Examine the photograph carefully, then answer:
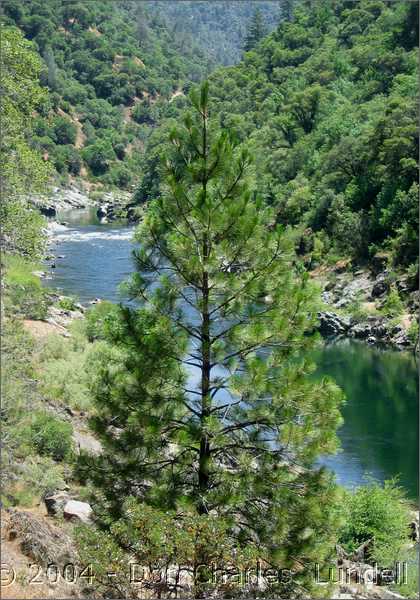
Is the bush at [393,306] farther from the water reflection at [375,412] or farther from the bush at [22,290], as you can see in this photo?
the bush at [22,290]

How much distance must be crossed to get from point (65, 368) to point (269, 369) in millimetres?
16415

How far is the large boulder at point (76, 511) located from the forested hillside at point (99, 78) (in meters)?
98.4

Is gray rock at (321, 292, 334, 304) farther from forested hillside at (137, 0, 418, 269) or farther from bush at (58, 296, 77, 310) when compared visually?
bush at (58, 296, 77, 310)

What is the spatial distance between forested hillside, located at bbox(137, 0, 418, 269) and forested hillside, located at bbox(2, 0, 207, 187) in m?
33.2

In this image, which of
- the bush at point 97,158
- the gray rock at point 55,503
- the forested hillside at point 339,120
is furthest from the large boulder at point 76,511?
the bush at point 97,158

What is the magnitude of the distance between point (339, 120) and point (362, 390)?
118 feet

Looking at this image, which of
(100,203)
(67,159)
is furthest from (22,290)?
(67,159)

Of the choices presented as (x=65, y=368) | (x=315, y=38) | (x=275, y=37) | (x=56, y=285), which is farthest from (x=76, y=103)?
(x=65, y=368)

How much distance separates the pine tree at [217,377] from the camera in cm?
1103

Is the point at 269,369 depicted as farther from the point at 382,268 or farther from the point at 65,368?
the point at 382,268

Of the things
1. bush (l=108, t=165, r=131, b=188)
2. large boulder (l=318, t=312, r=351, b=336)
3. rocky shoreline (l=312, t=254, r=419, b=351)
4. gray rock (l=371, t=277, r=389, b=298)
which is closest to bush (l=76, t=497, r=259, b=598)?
rocky shoreline (l=312, t=254, r=419, b=351)

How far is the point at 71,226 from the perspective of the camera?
7956cm

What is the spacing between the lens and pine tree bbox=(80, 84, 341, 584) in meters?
11.0

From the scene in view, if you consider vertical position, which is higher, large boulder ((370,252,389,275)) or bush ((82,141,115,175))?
bush ((82,141,115,175))
